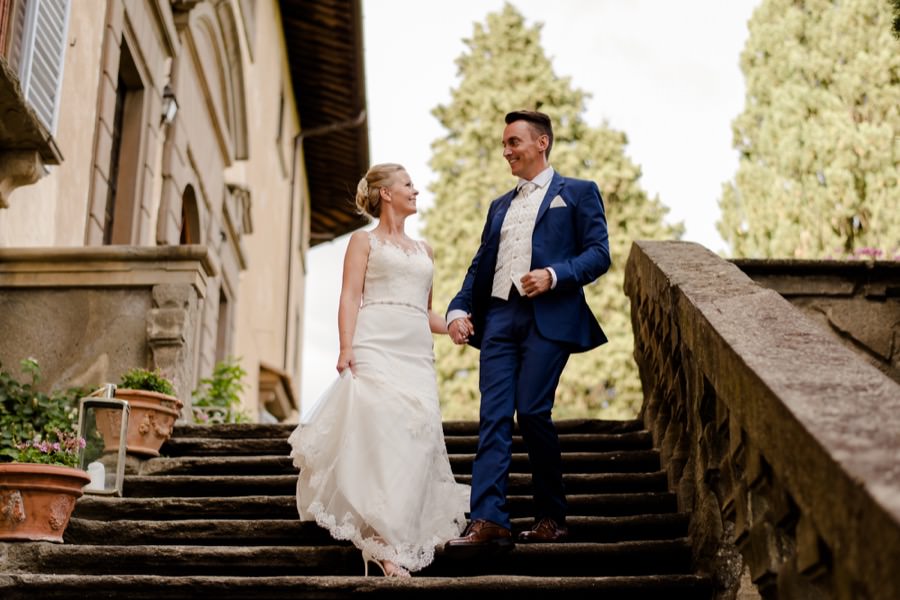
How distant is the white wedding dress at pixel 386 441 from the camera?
4.60 metres

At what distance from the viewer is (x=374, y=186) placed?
5277 millimetres

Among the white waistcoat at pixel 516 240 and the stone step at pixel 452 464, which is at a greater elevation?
the white waistcoat at pixel 516 240

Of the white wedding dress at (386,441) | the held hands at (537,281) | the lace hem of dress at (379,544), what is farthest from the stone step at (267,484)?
the held hands at (537,281)

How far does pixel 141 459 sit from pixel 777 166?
45.8ft

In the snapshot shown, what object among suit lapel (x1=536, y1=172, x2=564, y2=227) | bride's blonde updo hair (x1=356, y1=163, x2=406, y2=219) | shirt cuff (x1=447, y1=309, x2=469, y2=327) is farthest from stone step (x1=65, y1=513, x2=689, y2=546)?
bride's blonde updo hair (x1=356, y1=163, x2=406, y2=219)

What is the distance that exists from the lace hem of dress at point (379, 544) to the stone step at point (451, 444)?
4.57 ft

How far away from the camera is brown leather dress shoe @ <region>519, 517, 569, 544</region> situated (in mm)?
4723

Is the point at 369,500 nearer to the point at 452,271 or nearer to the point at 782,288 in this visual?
the point at 782,288

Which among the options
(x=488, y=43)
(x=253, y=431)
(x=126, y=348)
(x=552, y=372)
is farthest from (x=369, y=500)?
(x=488, y=43)

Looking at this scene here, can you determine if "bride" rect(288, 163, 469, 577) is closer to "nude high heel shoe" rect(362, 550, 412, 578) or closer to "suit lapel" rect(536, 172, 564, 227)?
"nude high heel shoe" rect(362, 550, 412, 578)

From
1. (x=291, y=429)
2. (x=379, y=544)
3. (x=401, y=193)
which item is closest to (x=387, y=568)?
(x=379, y=544)

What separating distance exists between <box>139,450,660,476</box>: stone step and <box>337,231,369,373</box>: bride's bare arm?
3.58ft

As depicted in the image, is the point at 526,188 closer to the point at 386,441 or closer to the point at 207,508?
the point at 386,441

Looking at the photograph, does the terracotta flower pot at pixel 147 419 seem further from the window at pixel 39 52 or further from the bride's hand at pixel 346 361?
the window at pixel 39 52
